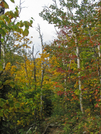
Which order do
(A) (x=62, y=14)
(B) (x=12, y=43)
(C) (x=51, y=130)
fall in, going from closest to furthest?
(C) (x=51, y=130) < (A) (x=62, y=14) < (B) (x=12, y=43)

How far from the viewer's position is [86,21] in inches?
231

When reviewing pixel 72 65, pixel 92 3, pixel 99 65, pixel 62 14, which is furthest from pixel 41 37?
pixel 99 65

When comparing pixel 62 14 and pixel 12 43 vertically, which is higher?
pixel 62 14

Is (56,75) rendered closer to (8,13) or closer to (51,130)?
(51,130)

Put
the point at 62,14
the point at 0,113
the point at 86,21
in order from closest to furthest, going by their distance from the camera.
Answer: the point at 0,113, the point at 86,21, the point at 62,14

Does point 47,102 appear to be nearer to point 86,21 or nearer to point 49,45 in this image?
point 49,45

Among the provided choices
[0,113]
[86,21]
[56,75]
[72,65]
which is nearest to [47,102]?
[56,75]

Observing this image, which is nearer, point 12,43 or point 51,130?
point 51,130

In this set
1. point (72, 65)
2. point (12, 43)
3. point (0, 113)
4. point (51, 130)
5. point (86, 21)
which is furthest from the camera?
point (12, 43)

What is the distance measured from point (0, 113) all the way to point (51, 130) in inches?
258

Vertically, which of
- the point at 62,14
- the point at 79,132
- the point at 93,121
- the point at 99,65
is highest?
the point at 62,14

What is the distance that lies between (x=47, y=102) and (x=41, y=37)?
6.02 metres

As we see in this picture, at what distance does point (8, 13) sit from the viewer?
4.58 feet

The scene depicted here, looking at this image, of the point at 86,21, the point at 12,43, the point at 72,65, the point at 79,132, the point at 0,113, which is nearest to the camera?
the point at 0,113
